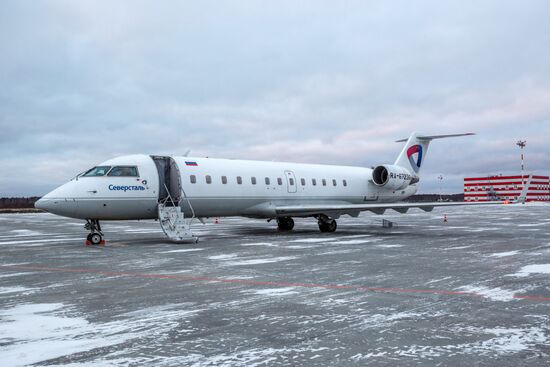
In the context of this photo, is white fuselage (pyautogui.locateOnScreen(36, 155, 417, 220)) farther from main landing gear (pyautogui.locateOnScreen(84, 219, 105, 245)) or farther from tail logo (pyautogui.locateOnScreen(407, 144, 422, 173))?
tail logo (pyautogui.locateOnScreen(407, 144, 422, 173))

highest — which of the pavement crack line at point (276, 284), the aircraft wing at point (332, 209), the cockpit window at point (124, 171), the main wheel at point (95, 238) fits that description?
the cockpit window at point (124, 171)

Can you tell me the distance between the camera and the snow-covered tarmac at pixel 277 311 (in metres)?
4.24

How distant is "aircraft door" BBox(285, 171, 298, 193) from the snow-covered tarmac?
9.22 meters

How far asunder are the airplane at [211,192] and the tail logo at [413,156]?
1.31m

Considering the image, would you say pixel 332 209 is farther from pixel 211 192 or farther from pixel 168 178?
pixel 168 178

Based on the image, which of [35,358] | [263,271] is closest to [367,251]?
[263,271]

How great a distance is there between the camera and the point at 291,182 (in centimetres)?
2067

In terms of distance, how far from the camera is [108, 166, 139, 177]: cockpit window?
51.7 feet

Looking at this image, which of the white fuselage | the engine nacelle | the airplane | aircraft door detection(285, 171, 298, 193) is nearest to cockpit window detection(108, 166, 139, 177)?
the airplane

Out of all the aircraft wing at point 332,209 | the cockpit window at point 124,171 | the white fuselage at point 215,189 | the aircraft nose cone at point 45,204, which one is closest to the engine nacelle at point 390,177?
the white fuselage at point 215,189

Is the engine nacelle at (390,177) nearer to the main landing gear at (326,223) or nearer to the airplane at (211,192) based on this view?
the airplane at (211,192)

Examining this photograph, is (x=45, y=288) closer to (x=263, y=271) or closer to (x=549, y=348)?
(x=263, y=271)

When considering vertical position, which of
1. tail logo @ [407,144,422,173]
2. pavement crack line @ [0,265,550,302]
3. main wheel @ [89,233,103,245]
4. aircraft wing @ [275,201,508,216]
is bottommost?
pavement crack line @ [0,265,550,302]

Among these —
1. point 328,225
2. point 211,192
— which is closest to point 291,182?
point 328,225
